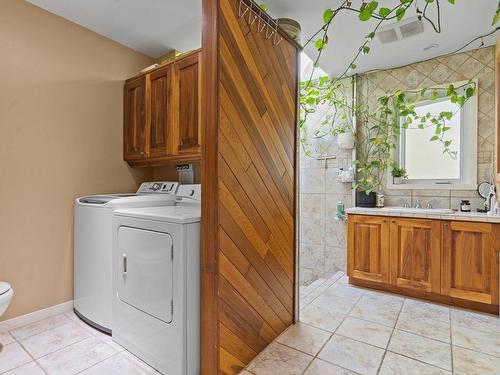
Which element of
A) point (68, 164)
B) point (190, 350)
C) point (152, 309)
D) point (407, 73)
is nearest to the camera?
point (190, 350)

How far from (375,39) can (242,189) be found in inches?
78.1

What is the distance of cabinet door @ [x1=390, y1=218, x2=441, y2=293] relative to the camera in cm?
243

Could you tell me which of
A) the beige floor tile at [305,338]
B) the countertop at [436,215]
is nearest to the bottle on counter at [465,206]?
the countertop at [436,215]

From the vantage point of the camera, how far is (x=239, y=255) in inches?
61.7

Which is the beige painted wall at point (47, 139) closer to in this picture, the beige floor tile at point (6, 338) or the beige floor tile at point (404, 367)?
the beige floor tile at point (6, 338)

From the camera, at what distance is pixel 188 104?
231 cm

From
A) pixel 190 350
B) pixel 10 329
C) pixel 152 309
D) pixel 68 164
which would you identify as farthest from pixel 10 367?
pixel 68 164

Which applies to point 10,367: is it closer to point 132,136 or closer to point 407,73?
point 132,136

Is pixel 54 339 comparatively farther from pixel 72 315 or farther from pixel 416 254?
pixel 416 254

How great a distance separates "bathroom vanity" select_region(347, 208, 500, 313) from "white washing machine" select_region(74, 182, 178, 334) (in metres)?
1.97

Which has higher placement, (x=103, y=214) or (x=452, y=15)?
(x=452, y=15)

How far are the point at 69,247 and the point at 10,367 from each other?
967 mm

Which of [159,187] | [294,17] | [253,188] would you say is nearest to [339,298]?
[253,188]

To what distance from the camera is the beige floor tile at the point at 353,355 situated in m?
1.59
